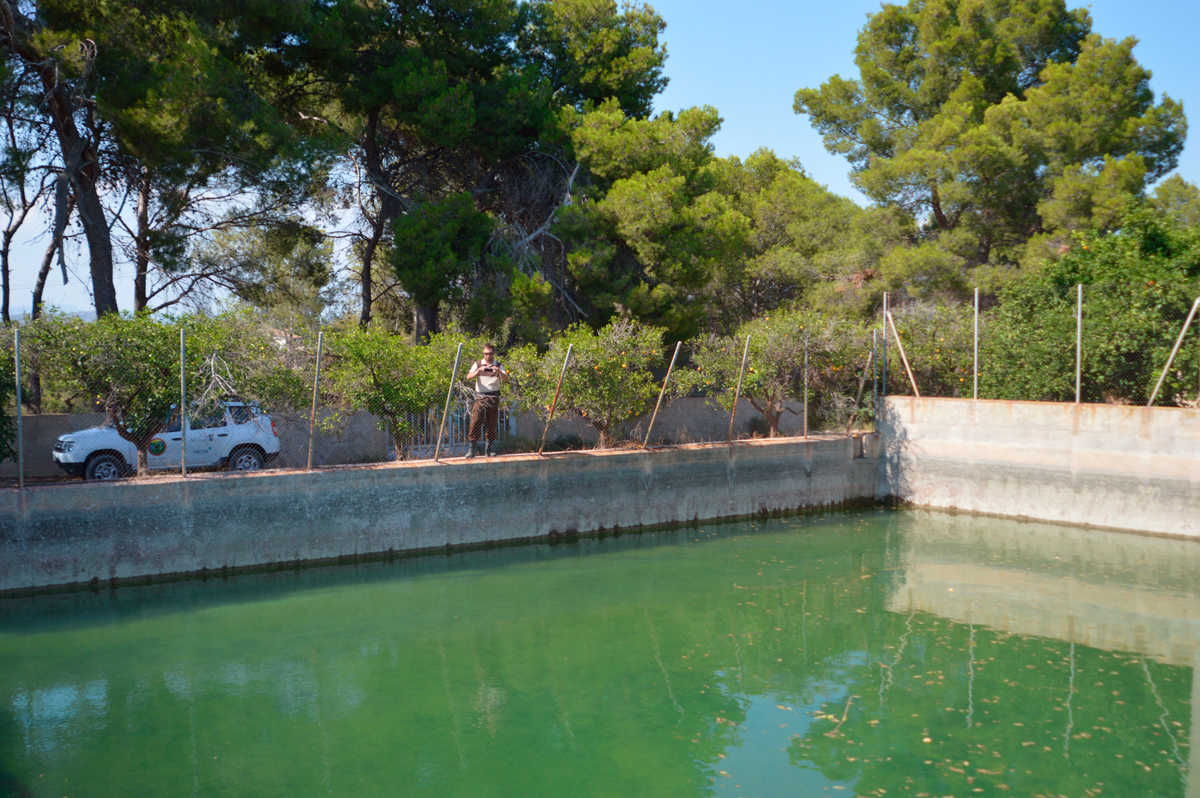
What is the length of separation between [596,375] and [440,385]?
2.69 m

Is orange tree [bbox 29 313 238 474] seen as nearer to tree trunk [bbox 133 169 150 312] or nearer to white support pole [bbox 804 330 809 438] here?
tree trunk [bbox 133 169 150 312]

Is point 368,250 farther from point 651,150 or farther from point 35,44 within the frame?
point 35,44

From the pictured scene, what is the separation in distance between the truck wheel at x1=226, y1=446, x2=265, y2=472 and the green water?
7.98 ft

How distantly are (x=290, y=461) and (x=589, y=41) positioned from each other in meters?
12.0

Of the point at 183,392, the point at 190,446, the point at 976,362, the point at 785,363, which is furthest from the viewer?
the point at 785,363

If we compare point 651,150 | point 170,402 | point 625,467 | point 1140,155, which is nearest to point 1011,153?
point 1140,155

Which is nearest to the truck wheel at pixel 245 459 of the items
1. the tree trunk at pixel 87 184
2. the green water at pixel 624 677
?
the green water at pixel 624 677

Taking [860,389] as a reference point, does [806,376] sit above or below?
above

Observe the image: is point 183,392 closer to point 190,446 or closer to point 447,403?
point 190,446

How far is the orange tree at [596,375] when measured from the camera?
16.3 m

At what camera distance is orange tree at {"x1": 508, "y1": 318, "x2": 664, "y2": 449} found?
53.4 feet

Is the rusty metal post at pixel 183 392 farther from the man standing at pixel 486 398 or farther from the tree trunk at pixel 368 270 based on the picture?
the tree trunk at pixel 368 270

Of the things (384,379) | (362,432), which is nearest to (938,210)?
(362,432)

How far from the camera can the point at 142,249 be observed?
63.3 ft
